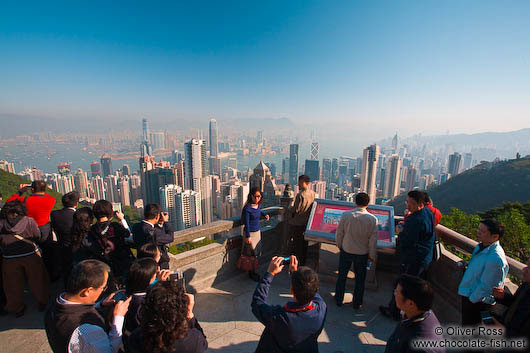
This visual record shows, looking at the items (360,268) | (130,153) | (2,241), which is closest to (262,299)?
(360,268)

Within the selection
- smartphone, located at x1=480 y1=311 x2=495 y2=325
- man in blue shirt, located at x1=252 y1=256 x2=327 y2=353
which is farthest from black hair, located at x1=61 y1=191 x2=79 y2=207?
smartphone, located at x1=480 y1=311 x2=495 y2=325

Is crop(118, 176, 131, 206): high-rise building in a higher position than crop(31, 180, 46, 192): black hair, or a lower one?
lower

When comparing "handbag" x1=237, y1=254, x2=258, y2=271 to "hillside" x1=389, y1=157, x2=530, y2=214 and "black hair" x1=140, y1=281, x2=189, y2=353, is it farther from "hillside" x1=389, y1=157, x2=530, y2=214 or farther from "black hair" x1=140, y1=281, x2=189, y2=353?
"hillside" x1=389, y1=157, x2=530, y2=214

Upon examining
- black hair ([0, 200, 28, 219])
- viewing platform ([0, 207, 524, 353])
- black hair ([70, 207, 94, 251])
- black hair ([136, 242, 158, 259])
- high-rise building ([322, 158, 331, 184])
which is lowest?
high-rise building ([322, 158, 331, 184])

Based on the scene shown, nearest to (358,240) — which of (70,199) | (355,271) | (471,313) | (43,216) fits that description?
(355,271)

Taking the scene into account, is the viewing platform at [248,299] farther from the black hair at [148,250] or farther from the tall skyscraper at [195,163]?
the tall skyscraper at [195,163]

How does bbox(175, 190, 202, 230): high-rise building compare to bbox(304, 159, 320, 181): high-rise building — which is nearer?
bbox(175, 190, 202, 230): high-rise building

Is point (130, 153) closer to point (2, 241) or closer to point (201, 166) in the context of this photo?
point (201, 166)
